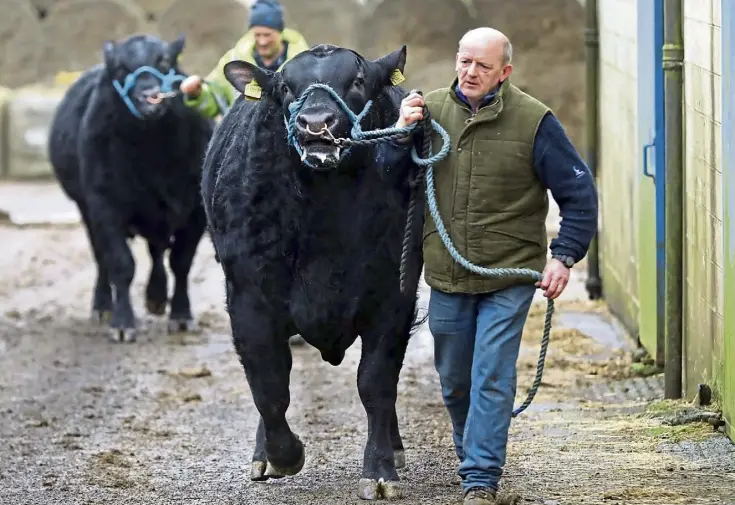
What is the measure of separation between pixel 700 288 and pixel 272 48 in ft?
11.0

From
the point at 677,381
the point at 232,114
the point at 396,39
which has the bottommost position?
the point at 677,381

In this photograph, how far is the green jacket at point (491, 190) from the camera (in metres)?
6.05

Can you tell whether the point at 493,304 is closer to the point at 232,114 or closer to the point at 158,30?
the point at 232,114

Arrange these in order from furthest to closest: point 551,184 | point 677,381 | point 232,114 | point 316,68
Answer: point 677,381
point 232,114
point 316,68
point 551,184

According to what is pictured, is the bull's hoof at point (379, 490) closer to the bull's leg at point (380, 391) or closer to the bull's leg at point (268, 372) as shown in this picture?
the bull's leg at point (380, 391)

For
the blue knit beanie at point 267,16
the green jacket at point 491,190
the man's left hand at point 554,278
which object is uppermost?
the blue knit beanie at point 267,16

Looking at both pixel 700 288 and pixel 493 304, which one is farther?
pixel 700 288

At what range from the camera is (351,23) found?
66.7 ft

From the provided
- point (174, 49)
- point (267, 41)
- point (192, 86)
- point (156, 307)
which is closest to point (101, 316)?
point (156, 307)

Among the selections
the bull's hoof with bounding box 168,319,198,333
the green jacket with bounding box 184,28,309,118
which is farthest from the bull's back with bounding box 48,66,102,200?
the green jacket with bounding box 184,28,309,118

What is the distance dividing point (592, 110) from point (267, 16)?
135 inches

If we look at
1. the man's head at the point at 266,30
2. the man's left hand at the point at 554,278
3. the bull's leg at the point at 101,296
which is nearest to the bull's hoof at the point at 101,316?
the bull's leg at the point at 101,296

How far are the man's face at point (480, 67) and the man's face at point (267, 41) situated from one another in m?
4.09

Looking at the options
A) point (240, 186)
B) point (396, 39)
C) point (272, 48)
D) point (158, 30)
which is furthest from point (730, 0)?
point (158, 30)
